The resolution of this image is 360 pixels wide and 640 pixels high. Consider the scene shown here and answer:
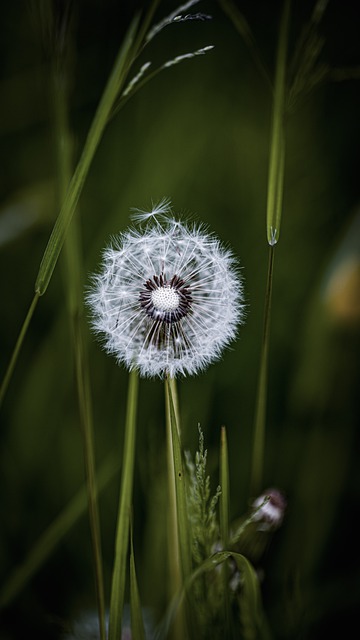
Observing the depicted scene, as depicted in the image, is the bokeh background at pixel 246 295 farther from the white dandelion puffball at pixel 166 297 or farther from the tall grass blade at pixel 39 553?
the white dandelion puffball at pixel 166 297

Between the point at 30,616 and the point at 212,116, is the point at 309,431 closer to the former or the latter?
the point at 30,616

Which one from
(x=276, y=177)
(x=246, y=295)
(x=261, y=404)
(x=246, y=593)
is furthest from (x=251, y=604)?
(x=246, y=295)

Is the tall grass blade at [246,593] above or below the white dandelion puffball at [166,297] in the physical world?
below

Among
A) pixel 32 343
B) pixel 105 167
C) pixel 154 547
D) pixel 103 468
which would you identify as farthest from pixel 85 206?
pixel 154 547

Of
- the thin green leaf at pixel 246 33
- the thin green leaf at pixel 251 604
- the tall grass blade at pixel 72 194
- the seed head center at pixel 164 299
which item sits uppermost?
the thin green leaf at pixel 246 33

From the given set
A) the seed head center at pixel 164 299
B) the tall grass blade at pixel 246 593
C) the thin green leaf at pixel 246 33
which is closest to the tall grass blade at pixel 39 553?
the tall grass blade at pixel 246 593

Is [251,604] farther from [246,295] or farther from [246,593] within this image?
[246,295]
